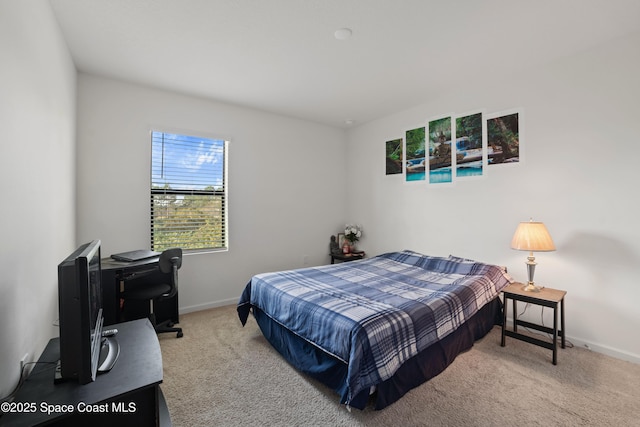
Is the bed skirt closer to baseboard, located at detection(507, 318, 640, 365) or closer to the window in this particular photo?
baseboard, located at detection(507, 318, 640, 365)

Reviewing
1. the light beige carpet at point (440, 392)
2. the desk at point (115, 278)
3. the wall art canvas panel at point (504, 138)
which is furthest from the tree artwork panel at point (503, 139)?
the desk at point (115, 278)

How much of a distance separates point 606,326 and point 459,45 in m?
2.76

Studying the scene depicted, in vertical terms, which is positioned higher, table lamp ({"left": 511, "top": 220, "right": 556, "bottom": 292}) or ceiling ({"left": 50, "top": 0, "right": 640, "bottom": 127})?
ceiling ({"left": 50, "top": 0, "right": 640, "bottom": 127})

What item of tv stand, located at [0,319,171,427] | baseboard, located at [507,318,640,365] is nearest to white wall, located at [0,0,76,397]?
tv stand, located at [0,319,171,427]

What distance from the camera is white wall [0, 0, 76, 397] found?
4.03 feet

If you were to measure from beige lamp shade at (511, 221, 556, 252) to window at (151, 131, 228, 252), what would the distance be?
130 inches

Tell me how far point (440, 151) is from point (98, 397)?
380 centimetres

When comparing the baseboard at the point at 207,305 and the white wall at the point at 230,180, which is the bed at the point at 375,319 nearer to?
the baseboard at the point at 207,305

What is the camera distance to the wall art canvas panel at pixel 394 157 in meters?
4.15

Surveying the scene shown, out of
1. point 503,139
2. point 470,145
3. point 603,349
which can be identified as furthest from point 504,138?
point 603,349

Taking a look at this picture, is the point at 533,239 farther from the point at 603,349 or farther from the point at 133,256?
the point at 133,256

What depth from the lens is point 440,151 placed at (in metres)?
3.66

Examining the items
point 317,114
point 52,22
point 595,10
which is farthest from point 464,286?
point 52,22

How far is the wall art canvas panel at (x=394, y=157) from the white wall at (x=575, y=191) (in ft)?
2.68
